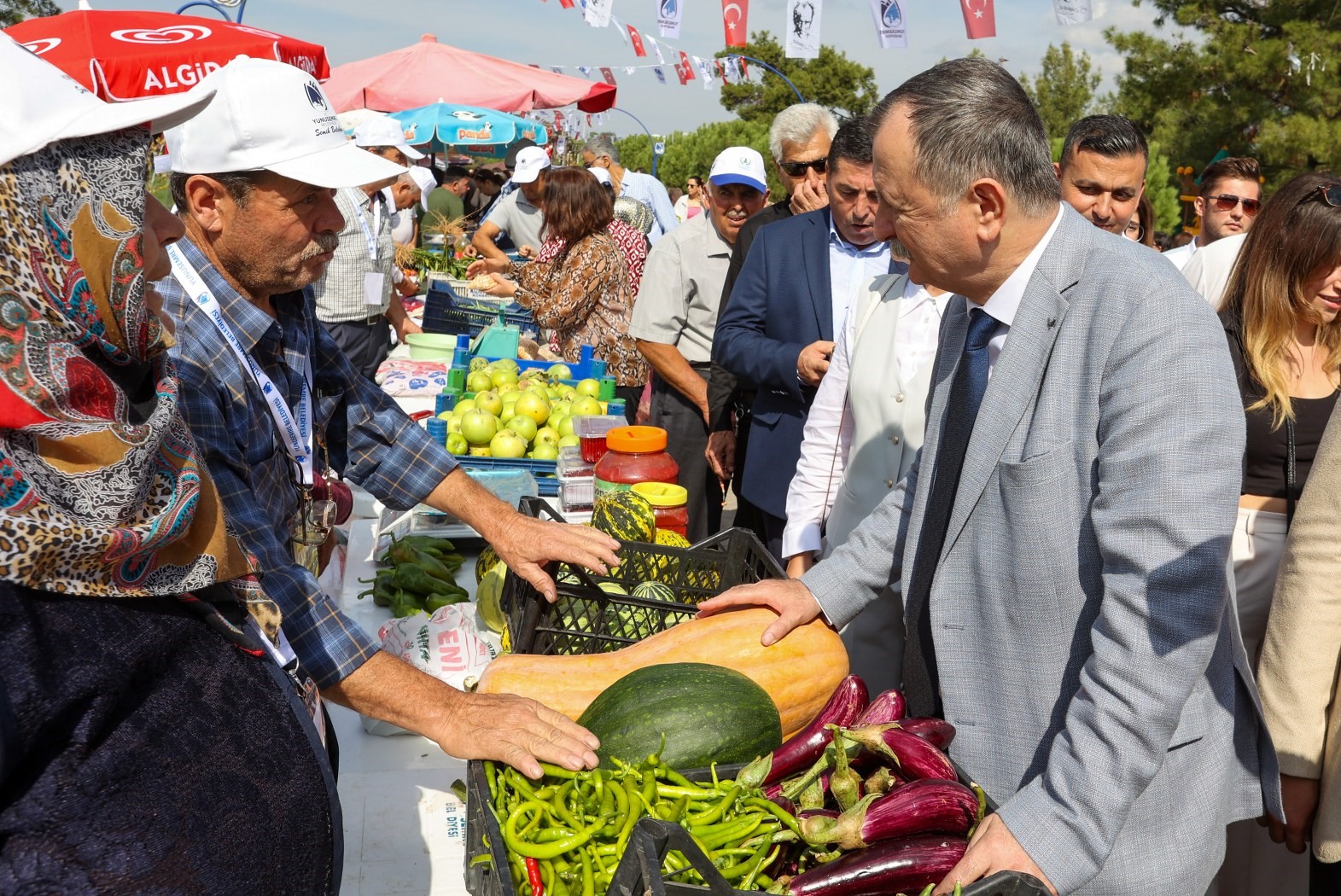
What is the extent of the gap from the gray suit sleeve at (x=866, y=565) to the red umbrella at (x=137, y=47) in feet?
18.3

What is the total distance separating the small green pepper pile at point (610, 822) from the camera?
1435mm

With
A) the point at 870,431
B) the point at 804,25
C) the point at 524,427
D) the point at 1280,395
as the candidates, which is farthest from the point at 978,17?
the point at 870,431

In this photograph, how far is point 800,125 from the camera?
189 inches

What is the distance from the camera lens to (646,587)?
2580 millimetres

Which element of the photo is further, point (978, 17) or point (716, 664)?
point (978, 17)

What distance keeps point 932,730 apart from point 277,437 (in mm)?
1526

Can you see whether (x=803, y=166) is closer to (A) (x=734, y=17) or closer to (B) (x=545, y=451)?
(B) (x=545, y=451)

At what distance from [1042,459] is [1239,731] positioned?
0.78m

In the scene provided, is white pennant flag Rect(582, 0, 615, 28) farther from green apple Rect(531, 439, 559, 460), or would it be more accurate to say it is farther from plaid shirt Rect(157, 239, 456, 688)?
plaid shirt Rect(157, 239, 456, 688)

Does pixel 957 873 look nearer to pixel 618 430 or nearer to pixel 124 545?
pixel 124 545

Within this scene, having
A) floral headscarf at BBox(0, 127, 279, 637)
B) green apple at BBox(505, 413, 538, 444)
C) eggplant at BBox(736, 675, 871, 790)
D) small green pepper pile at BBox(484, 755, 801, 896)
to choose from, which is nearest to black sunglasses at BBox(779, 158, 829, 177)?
green apple at BBox(505, 413, 538, 444)

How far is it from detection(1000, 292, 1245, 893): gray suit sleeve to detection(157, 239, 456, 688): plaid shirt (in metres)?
1.30

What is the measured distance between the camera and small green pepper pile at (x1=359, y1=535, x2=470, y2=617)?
11.0 feet

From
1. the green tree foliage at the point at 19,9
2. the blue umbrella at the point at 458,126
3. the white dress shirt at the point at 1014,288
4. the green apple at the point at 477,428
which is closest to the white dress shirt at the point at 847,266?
the green apple at the point at 477,428
